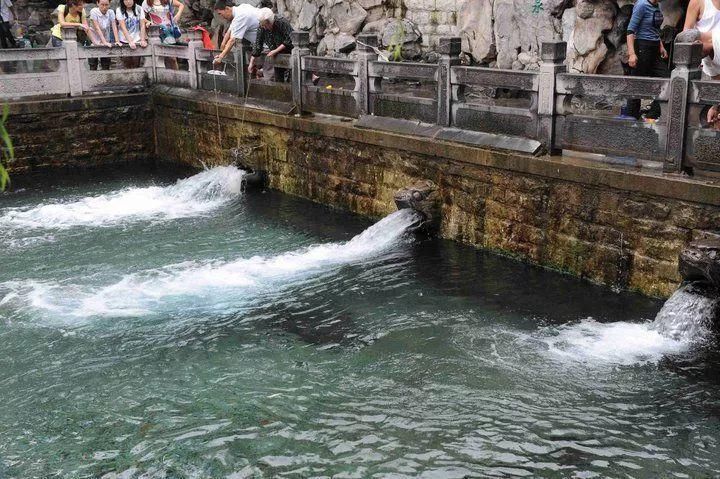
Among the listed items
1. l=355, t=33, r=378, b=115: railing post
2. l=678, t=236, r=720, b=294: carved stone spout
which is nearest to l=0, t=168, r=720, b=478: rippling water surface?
l=678, t=236, r=720, b=294: carved stone spout

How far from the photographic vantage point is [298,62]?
48.1 ft

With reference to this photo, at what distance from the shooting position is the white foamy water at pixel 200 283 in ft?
33.9

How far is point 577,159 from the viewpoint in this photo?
1062 cm

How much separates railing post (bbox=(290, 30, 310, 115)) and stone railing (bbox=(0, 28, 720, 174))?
18 millimetres

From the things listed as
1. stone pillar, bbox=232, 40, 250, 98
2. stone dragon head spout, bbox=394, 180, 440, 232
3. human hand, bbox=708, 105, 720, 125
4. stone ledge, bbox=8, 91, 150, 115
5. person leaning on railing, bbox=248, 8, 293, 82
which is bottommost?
stone dragon head spout, bbox=394, 180, 440, 232

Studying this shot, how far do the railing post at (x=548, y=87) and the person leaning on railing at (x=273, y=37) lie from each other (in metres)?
5.82

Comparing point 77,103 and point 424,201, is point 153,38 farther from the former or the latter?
point 424,201

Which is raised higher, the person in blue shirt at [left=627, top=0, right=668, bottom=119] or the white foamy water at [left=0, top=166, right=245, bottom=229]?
the person in blue shirt at [left=627, top=0, right=668, bottom=119]

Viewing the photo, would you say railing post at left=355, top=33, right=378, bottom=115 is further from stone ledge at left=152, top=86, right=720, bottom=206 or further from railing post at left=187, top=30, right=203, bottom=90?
railing post at left=187, top=30, right=203, bottom=90

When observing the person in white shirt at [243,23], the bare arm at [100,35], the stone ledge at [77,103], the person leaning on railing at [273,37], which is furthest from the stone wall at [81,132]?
the person leaning on railing at [273,37]

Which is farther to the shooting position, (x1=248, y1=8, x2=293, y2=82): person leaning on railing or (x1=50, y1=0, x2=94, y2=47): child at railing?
(x1=50, y1=0, x2=94, y2=47): child at railing

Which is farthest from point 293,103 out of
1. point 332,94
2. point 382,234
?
point 382,234

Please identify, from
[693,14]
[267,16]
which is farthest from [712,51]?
[267,16]

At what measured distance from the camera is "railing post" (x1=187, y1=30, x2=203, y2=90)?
58.5ft
